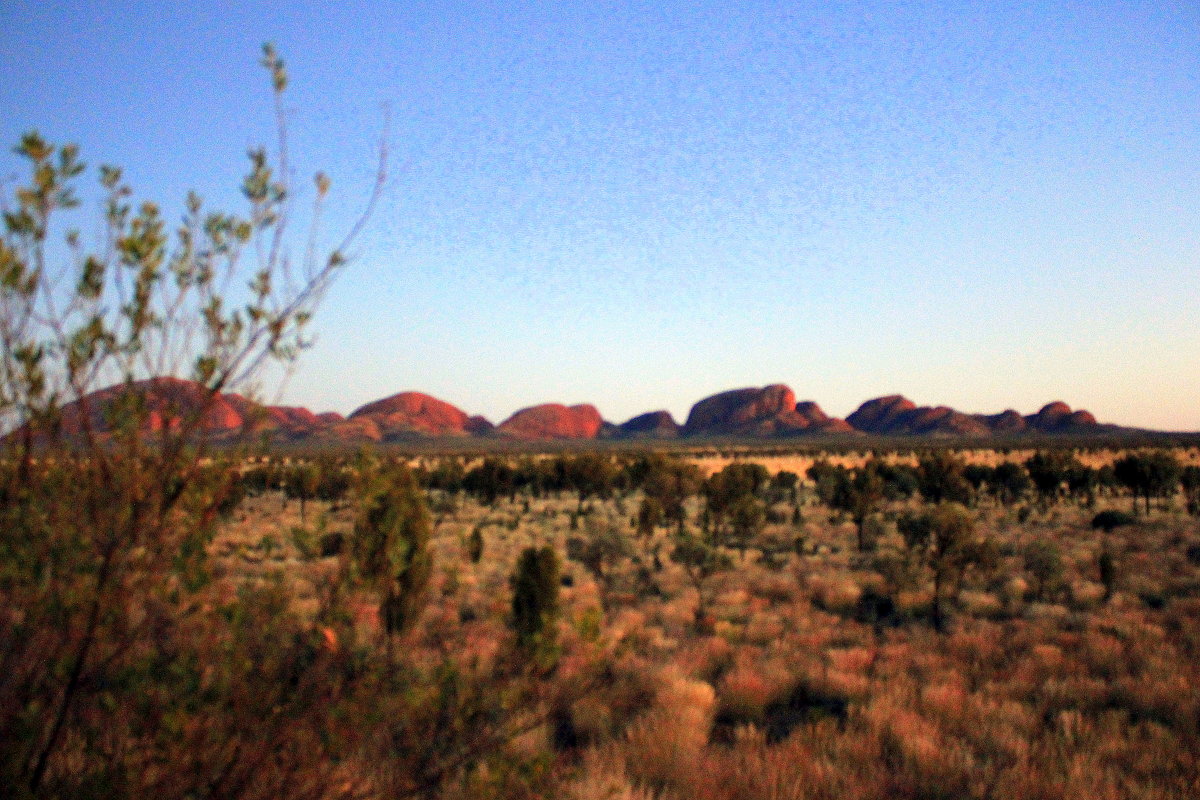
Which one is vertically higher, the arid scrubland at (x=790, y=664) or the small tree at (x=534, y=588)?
the small tree at (x=534, y=588)

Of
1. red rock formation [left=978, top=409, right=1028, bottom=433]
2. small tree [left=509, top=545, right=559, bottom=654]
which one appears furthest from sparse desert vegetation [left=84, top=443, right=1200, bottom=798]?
red rock formation [left=978, top=409, right=1028, bottom=433]

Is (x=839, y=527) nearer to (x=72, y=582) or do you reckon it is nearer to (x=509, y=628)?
(x=509, y=628)

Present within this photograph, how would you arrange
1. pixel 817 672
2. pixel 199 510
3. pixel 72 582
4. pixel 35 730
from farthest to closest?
pixel 817 672
pixel 199 510
pixel 72 582
pixel 35 730

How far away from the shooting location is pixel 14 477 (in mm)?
3049

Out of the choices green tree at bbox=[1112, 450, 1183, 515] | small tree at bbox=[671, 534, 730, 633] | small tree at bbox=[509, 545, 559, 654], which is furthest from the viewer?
green tree at bbox=[1112, 450, 1183, 515]

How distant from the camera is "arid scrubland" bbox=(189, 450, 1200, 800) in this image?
4.25 m

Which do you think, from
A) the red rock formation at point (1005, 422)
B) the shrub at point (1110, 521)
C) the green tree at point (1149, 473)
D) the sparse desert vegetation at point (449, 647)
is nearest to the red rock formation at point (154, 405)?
the sparse desert vegetation at point (449, 647)

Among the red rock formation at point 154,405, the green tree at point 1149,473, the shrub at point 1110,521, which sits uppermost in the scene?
the red rock formation at point 154,405

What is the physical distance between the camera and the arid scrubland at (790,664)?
425 centimetres

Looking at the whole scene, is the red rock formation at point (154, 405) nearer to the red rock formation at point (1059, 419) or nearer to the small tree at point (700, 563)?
the small tree at point (700, 563)

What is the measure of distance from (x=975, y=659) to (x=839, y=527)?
1855 cm

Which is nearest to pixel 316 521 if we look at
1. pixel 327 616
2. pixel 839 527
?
pixel 327 616

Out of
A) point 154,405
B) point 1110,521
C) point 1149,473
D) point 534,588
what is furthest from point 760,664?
point 1149,473

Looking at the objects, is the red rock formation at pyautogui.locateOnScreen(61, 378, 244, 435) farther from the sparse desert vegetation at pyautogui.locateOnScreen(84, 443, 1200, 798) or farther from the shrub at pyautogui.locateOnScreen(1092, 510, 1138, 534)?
the shrub at pyautogui.locateOnScreen(1092, 510, 1138, 534)
